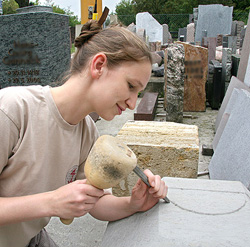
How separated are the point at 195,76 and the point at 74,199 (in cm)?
547

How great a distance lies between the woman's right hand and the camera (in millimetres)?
969

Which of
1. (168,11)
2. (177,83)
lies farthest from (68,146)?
(168,11)

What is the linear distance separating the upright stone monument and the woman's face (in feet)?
12.5

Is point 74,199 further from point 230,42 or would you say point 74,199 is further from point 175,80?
point 230,42

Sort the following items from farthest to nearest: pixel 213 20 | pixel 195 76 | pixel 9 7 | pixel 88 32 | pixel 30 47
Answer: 1. pixel 9 7
2. pixel 213 20
3. pixel 195 76
4. pixel 30 47
5. pixel 88 32

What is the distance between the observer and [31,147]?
1148mm

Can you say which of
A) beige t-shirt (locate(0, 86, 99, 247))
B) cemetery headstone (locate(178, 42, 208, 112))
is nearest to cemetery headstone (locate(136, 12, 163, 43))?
cemetery headstone (locate(178, 42, 208, 112))

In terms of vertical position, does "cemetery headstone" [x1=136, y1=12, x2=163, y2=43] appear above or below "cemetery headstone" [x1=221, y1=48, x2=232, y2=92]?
above

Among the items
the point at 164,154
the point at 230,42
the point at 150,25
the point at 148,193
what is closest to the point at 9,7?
the point at 150,25

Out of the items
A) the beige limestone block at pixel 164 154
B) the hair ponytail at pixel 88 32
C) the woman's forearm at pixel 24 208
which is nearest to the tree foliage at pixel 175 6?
the beige limestone block at pixel 164 154

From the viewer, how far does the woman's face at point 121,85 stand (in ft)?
3.81

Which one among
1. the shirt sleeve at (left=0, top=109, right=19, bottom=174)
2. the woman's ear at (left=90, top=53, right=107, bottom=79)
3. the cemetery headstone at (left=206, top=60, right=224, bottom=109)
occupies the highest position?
the woman's ear at (left=90, top=53, right=107, bottom=79)

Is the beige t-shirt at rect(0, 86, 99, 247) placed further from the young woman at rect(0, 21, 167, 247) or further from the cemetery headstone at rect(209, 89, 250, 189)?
the cemetery headstone at rect(209, 89, 250, 189)

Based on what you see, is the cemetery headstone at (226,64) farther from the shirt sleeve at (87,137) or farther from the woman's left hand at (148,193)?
the woman's left hand at (148,193)
